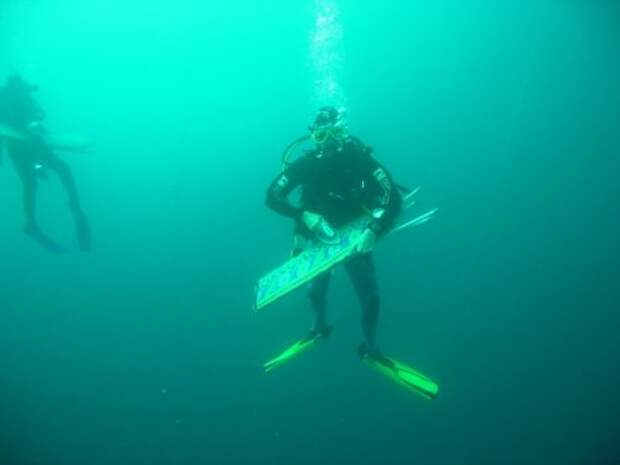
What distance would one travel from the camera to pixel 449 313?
35.7ft

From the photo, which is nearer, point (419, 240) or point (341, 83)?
point (419, 240)

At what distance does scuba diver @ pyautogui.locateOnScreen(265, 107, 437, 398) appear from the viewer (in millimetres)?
4020

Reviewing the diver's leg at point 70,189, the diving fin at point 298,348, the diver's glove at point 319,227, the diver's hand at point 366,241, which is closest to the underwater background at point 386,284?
the diver's leg at point 70,189

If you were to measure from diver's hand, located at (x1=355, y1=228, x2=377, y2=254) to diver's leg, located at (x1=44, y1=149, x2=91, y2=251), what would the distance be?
670cm

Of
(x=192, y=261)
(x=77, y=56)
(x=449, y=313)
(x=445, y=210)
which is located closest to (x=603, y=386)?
(x=449, y=313)

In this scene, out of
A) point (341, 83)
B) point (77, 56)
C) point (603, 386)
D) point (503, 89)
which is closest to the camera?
point (603, 386)

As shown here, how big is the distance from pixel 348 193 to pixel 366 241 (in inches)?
25.4

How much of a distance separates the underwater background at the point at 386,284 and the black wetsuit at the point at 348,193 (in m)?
5.85

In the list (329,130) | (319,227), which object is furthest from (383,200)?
(329,130)

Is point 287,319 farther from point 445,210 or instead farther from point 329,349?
point 445,210

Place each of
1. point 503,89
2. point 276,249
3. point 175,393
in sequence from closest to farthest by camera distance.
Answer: point 175,393
point 276,249
point 503,89

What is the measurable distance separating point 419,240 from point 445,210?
7.09 ft

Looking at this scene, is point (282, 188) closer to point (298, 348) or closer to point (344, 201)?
point (344, 201)

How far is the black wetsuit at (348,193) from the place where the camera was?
4043 millimetres
